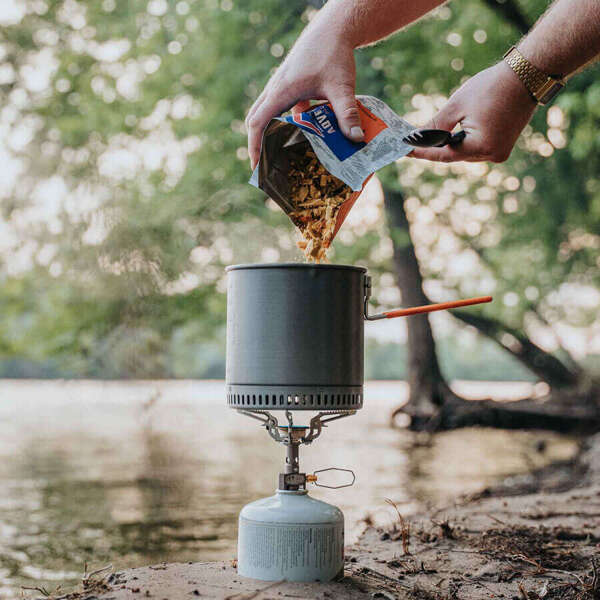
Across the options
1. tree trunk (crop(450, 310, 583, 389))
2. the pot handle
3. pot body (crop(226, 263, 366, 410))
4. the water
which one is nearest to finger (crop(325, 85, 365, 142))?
pot body (crop(226, 263, 366, 410))

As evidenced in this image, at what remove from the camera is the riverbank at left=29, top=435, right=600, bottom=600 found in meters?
3.04

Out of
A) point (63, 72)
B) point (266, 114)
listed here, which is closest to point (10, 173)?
point (63, 72)

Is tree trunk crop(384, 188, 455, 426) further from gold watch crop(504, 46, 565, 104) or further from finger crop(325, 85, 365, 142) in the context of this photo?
finger crop(325, 85, 365, 142)

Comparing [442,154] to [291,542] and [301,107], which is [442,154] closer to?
[301,107]

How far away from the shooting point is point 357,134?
124 inches

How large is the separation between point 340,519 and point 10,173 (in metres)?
12.6

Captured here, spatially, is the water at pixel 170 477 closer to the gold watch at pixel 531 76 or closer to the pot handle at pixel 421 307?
the pot handle at pixel 421 307

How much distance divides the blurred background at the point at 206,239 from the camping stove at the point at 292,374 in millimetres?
3028

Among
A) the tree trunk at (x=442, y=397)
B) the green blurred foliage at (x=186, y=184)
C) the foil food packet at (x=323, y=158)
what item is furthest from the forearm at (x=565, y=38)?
the tree trunk at (x=442, y=397)

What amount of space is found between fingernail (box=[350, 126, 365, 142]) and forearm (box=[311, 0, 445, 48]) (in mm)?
318

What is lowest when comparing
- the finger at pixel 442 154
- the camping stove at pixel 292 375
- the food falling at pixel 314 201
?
the camping stove at pixel 292 375

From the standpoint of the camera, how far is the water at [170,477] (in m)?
5.15

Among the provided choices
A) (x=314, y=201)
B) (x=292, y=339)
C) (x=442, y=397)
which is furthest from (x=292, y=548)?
(x=442, y=397)

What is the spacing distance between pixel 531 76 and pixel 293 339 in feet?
4.48
